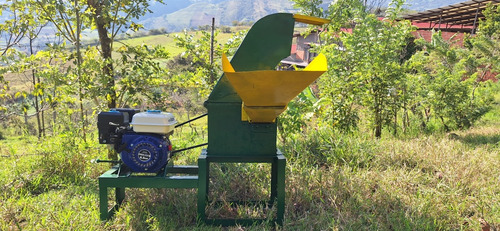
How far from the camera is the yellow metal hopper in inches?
64.6

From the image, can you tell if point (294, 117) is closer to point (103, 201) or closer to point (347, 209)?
point (347, 209)

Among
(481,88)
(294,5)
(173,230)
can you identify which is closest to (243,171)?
(173,230)

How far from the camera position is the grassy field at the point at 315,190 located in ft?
7.34

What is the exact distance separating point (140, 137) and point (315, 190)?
4.90ft

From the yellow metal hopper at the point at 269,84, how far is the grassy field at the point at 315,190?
90 centimetres

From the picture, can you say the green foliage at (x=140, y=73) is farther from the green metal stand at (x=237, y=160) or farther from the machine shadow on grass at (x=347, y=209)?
the machine shadow on grass at (x=347, y=209)

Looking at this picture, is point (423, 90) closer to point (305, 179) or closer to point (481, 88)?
point (481, 88)

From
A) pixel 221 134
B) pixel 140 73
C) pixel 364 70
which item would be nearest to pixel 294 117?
pixel 364 70

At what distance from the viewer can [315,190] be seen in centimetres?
270

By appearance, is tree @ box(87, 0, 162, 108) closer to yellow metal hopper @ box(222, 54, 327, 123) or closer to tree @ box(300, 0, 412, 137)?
yellow metal hopper @ box(222, 54, 327, 123)

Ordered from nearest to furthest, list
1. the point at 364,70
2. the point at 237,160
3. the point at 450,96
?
1. the point at 237,160
2. the point at 364,70
3. the point at 450,96

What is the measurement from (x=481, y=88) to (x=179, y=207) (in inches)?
229

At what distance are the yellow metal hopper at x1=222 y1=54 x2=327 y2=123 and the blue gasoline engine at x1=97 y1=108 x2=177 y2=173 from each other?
0.76 metres

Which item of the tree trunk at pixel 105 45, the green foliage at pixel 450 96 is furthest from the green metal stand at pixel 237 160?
the green foliage at pixel 450 96
